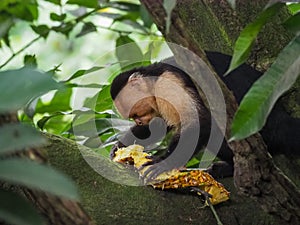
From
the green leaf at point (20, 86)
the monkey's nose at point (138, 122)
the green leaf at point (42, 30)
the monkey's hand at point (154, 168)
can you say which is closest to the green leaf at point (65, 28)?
the green leaf at point (42, 30)

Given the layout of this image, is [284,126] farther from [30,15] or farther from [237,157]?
[30,15]

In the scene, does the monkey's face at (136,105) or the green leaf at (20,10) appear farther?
the green leaf at (20,10)

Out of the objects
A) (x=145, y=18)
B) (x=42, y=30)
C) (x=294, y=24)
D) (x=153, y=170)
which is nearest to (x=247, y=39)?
(x=294, y=24)

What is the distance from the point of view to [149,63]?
2.59 metres

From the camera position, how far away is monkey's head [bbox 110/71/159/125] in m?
2.44

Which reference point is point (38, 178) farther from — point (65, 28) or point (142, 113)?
point (65, 28)

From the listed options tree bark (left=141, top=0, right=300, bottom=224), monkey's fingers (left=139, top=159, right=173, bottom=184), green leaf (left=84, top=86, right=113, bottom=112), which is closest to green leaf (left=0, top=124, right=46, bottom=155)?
tree bark (left=141, top=0, right=300, bottom=224)

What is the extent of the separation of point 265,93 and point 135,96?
158 cm

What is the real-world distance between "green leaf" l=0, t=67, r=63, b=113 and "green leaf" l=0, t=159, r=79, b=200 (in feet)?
0.20

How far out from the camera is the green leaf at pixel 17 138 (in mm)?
668

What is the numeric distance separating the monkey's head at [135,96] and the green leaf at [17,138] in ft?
5.69

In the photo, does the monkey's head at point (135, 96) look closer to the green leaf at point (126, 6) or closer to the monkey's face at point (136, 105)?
the monkey's face at point (136, 105)

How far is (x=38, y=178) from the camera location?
659 millimetres

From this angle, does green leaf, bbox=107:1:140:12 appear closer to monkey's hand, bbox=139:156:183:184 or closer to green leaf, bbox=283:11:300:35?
monkey's hand, bbox=139:156:183:184
